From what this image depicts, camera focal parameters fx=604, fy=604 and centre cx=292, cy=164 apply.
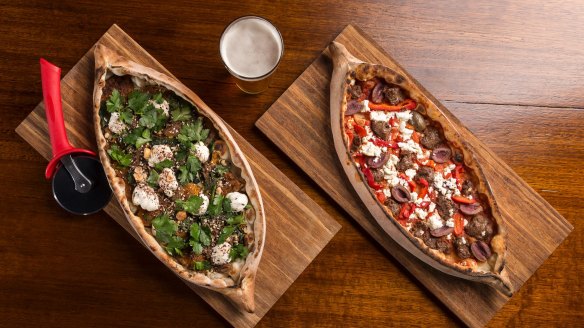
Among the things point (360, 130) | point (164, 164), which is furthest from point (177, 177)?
point (360, 130)

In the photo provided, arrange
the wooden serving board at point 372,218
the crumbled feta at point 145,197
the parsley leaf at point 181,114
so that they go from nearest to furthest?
the crumbled feta at point 145,197
the parsley leaf at point 181,114
the wooden serving board at point 372,218

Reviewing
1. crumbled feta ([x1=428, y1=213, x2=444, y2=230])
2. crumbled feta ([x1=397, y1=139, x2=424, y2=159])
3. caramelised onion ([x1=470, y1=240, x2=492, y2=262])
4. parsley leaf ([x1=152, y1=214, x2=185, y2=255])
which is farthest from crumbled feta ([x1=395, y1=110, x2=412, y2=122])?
parsley leaf ([x1=152, y1=214, x2=185, y2=255])

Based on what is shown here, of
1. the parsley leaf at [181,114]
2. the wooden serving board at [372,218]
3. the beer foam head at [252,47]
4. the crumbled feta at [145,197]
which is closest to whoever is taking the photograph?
the crumbled feta at [145,197]

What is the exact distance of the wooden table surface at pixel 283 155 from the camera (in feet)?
12.9

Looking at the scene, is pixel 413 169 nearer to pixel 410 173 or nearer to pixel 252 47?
pixel 410 173

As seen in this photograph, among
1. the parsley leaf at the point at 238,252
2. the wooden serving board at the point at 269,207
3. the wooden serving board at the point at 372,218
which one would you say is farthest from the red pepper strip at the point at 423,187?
the parsley leaf at the point at 238,252

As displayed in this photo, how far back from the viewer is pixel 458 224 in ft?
12.3

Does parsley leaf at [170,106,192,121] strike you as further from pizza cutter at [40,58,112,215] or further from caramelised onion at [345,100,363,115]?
caramelised onion at [345,100,363,115]

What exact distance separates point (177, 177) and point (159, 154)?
0.58 feet

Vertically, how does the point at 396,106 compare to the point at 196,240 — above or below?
above

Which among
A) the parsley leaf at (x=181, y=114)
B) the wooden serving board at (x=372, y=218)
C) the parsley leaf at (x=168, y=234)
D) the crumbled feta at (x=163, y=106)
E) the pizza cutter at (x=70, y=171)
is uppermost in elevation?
the wooden serving board at (x=372, y=218)

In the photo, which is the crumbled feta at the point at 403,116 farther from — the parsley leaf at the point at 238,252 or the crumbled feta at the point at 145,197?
the crumbled feta at the point at 145,197

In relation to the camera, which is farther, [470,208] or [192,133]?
[470,208]

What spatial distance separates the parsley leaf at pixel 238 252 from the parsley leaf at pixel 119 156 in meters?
0.81
